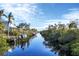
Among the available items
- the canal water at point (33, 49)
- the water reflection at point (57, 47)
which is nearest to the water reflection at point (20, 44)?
the canal water at point (33, 49)

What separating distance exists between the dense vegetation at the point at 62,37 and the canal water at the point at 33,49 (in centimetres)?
3

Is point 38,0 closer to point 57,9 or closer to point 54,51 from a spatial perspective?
point 57,9

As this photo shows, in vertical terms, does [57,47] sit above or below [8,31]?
below

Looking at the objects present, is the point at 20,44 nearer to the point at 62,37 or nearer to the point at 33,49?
the point at 33,49

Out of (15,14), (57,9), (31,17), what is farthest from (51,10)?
(15,14)

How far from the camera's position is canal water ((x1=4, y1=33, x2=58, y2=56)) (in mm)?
1425

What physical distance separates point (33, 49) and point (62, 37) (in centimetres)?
22

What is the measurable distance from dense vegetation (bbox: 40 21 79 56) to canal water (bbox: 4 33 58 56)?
0.03 meters

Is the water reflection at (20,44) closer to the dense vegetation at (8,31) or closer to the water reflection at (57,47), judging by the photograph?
the dense vegetation at (8,31)

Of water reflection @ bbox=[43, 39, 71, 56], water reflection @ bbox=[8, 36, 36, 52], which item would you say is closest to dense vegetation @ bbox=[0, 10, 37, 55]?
water reflection @ bbox=[8, 36, 36, 52]

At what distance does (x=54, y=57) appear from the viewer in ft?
4.65

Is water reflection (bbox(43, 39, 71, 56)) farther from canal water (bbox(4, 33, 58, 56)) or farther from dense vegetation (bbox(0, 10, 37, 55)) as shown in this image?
dense vegetation (bbox(0, 10, 37, 55))

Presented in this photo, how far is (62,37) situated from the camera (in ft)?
4.74

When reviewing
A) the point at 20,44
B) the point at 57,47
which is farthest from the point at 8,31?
the point at 57,47
